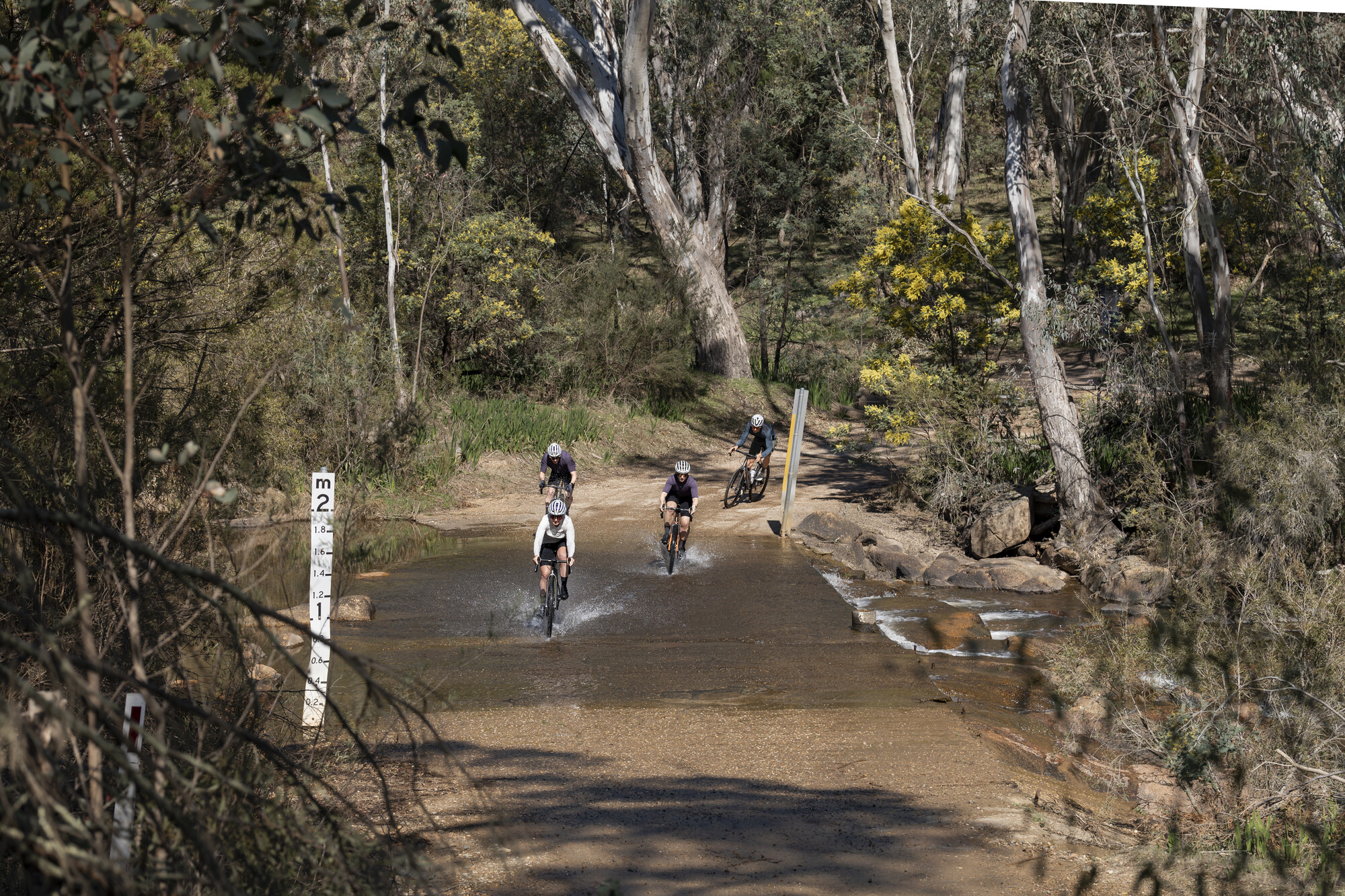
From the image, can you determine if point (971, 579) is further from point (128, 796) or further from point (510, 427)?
point (128, 796)

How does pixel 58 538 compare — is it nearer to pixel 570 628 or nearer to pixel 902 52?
pixel 570 628

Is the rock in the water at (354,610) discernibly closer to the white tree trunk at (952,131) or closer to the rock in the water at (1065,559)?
the rock in the water at (1065,559)

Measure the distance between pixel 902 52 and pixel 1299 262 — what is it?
24163 millimetres

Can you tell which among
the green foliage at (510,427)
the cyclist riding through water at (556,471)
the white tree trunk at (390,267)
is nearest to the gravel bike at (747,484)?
the green foliage at (510,427)

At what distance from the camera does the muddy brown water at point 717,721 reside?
595 cm

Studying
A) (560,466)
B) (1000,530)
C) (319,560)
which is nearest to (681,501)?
(560,466)

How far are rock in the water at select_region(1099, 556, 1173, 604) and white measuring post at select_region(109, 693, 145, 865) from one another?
13.5m

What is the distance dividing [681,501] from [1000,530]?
18.8 feet

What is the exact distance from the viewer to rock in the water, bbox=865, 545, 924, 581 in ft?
51.8

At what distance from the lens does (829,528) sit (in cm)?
1766

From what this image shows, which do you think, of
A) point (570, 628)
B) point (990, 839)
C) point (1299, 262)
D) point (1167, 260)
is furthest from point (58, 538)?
point (1167, 260)

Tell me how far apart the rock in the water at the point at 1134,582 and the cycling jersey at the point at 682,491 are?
5.99m

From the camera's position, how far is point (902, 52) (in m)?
39.1

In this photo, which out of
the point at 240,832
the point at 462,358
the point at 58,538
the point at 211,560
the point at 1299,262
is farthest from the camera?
the point at 462,358
